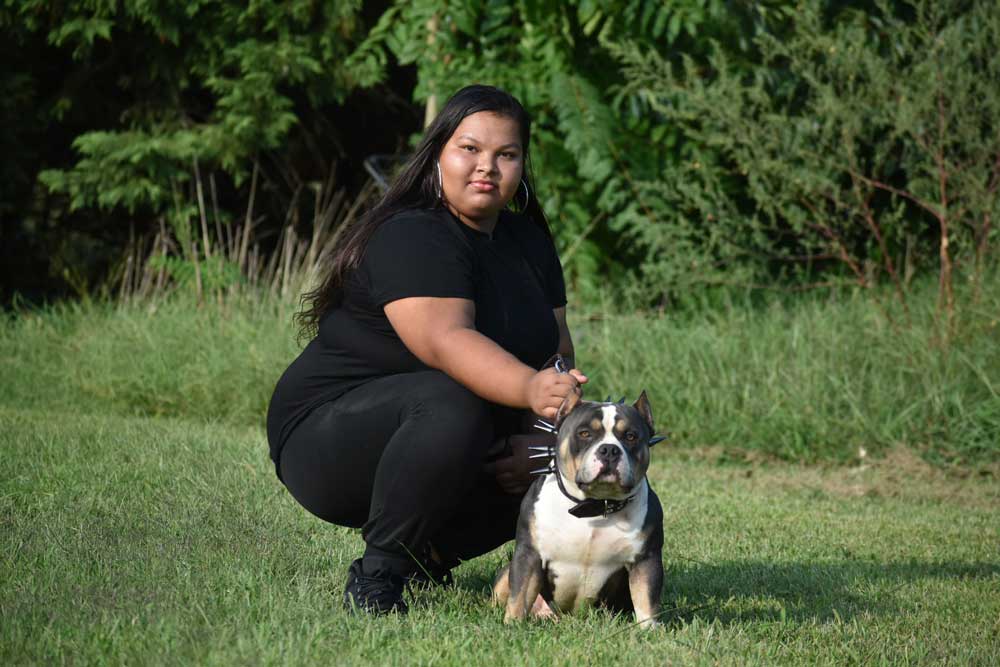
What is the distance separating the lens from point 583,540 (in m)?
3.20

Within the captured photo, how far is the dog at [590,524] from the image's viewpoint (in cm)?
311

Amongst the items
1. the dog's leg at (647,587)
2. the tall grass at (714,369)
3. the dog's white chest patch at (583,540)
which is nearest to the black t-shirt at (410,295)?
the dog's white chest patch at (583,540)

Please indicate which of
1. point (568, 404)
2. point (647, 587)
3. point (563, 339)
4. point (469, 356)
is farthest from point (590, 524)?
point (563, 339)

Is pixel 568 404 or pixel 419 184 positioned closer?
pixel 568 404

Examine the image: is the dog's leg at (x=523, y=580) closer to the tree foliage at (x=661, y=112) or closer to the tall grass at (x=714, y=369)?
the tall grass at (x=714, y=369)

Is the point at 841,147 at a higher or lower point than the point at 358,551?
higher

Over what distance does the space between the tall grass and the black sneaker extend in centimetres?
421

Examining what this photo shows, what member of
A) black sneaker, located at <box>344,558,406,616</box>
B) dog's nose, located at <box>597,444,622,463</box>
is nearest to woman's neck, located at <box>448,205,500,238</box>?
dog's nose, located at <box>597,444,622,463</box>

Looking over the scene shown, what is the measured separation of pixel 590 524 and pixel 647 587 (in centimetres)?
23

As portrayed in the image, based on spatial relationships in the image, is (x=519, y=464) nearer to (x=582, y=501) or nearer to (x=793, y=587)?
(x=582, y=501)

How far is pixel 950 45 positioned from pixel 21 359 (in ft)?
22.7

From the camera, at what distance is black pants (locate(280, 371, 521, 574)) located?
3.31 m

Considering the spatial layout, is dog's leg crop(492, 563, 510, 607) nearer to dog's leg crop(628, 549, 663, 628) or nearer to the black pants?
the black pants

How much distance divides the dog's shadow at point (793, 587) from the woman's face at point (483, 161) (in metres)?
1.35
